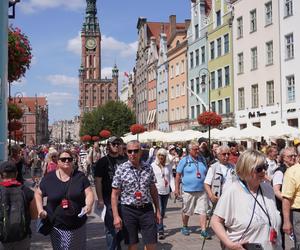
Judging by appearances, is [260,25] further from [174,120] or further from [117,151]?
[117,151]

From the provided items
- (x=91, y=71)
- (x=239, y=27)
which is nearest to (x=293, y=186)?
(x=239, y=27)

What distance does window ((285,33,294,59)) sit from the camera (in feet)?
108

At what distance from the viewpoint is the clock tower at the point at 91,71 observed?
154875 millimetres

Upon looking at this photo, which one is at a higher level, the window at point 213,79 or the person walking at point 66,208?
the window at point 213,79

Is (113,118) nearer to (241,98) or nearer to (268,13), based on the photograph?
(241,98)

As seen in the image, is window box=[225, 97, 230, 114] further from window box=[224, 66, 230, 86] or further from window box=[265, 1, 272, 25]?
window box=[265, 1, 272, 25]

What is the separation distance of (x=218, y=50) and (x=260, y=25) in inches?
324

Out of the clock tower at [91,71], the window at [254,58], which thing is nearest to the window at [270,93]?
the window at [254,58]

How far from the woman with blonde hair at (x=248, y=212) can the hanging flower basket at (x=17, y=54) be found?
8.23m

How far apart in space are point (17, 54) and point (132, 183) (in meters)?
5.95

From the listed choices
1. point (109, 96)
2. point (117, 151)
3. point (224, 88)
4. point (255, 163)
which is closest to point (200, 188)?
point (117, 151)

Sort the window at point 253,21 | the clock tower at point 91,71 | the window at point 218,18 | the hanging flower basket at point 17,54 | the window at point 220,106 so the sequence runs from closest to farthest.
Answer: the hanging flower basket at point 17,54 < the window at point 253,21 < the window at point 220,106 < the window at point 218,18 < the clock tower at point 91,71

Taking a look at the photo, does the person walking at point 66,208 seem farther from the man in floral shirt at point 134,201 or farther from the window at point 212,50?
the window at point 212,50

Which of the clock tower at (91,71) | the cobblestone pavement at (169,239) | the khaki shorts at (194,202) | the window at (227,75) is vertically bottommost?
the cobblestone pavement at (169,239)
